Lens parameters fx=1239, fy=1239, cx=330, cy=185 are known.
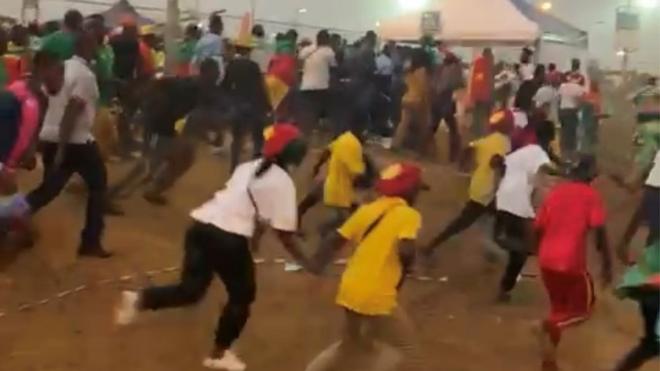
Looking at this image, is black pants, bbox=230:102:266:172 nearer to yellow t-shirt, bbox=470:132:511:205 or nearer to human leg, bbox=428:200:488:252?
human leg, bbox=428:200:488:252

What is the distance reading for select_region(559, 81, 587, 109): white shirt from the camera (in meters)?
19.0

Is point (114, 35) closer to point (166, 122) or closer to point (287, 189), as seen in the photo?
point (166, 122)

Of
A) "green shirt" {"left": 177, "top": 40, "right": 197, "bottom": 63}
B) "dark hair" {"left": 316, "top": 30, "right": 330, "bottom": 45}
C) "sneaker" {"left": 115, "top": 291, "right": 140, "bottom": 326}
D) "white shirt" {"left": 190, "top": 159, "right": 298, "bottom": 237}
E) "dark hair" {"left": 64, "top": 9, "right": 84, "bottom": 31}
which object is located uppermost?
"dark hair" {"left": 64, "top": 9, "right": 84, "bottom": 31}

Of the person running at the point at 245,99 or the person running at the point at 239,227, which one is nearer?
the person running at the point at 239,227

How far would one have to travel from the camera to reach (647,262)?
21.6 feet

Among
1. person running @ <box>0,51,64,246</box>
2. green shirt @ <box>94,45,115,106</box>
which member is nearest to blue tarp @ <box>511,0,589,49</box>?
green shirt @ <box>94,45,115,106</box>

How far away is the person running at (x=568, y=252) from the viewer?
24.5 ft

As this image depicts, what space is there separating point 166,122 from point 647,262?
6.05m

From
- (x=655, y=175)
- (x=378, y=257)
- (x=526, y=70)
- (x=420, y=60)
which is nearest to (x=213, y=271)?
(x=378, y=257)

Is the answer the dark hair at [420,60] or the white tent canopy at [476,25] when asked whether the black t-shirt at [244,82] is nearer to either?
the dark hair at [420,60]

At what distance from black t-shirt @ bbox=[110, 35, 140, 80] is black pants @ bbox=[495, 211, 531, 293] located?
5.03 meters

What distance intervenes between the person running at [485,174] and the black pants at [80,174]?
3.11 meters

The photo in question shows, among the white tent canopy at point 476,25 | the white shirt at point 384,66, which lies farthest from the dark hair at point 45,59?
the white tent canopy at point 476,25

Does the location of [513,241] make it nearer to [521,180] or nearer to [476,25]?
[521,180]
